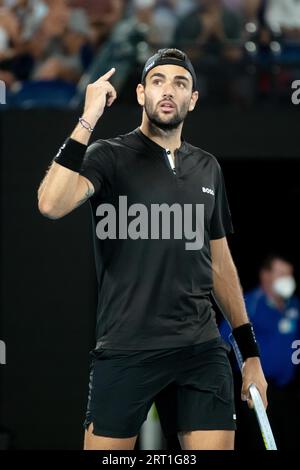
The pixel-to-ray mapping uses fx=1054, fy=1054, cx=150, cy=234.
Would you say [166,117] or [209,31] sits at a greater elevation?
[209,31]

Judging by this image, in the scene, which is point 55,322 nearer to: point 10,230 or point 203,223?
point 10,230

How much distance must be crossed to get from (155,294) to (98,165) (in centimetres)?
52

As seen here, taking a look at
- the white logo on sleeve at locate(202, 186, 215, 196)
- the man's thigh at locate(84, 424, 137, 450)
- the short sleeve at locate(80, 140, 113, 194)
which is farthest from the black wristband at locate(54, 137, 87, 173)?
the man's thigh at locate(84, 424, 137, 450)

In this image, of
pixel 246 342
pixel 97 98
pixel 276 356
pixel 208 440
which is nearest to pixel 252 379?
pixel 246 342

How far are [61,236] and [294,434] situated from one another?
2.18 meters

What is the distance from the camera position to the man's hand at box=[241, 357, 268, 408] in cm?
411

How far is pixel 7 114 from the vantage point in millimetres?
7375

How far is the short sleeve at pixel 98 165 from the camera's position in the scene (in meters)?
3.81

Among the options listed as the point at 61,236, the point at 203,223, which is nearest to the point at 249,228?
the point at 61,236

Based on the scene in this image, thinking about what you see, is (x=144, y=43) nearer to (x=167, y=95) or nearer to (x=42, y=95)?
(x=42, y=95)

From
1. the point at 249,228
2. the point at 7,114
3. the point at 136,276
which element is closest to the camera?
the point at 136,276

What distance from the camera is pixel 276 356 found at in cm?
754

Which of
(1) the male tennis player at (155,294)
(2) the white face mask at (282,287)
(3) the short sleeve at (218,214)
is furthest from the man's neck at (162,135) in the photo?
(2) the white face mask at (282,287)

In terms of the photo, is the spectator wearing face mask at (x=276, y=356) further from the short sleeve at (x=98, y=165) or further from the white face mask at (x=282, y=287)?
the short sleeve at (x=98, y=165)
